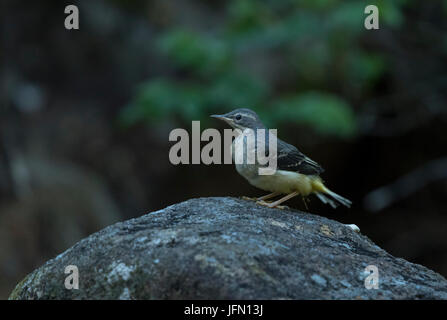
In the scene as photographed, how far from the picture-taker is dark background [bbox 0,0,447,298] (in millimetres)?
11117

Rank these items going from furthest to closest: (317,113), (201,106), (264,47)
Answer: (264,47), (201,106), (317,113)

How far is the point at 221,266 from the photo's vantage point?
4270 mm

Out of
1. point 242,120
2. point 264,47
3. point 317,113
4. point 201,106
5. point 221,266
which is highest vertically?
point 264,47

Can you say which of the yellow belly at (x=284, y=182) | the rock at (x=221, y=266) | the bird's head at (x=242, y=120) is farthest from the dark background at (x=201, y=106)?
the rock at (x=221, y=266)

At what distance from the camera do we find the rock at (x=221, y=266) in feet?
13.9

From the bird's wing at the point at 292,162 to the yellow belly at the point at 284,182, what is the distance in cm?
7

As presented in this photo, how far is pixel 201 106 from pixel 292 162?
14.1 ft

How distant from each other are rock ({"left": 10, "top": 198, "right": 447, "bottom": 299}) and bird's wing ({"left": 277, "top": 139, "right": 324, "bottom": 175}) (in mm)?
1252

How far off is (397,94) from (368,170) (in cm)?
194

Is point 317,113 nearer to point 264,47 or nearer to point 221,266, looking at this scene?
point 264,47

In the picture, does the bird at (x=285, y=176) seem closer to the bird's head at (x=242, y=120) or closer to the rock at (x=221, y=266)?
the bird's head at (x=242, y=120)

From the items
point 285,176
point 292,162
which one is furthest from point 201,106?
point 285,176
